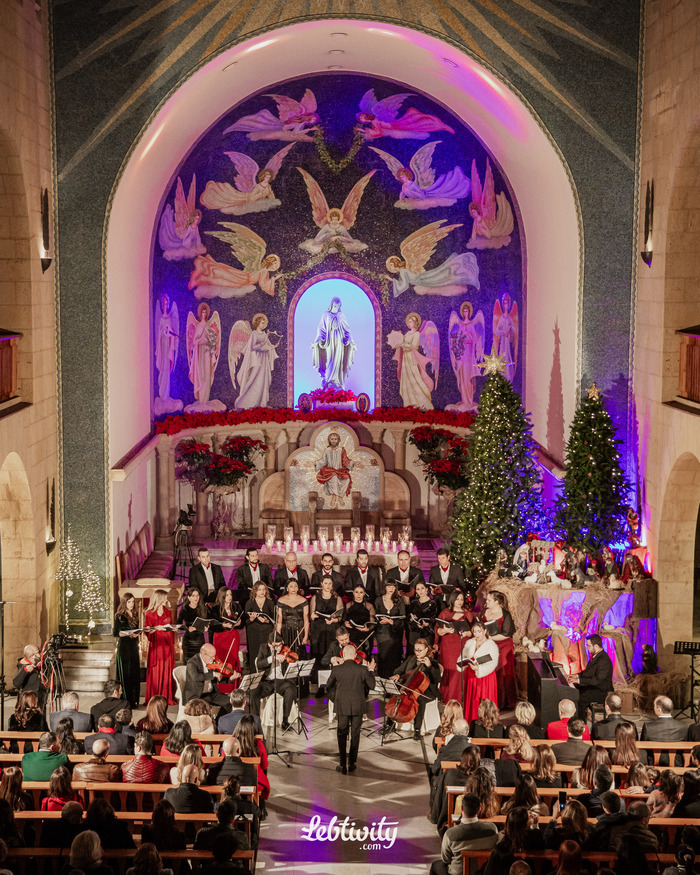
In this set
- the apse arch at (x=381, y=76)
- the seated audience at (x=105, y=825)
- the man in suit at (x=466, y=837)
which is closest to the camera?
the seated audience at (x=105, y=825)

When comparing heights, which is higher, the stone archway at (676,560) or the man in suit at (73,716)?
the stone archway at (676,560)

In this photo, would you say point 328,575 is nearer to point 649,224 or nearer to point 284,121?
point 649,224

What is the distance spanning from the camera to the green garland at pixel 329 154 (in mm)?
22719

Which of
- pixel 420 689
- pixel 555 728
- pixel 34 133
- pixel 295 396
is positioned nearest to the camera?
pixel 555 728

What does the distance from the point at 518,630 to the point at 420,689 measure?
2585 millimetres

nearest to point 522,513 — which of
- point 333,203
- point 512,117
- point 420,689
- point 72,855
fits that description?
point 420,689

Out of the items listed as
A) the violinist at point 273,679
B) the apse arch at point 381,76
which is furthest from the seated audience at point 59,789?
the apse arch at point 381,76

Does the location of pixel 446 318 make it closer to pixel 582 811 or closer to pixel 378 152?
pixel 378 152

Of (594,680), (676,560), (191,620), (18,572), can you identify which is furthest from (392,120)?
(594,680)

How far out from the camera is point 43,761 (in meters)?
10.8

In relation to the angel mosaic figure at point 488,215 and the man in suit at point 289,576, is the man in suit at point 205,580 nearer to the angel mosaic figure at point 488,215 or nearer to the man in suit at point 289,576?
the man in suit at point 289,576

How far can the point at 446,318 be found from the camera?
2356cm

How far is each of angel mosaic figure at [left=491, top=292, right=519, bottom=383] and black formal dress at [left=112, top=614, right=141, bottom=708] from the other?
9.39 metres

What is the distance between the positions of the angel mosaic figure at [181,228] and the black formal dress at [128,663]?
8604mm
